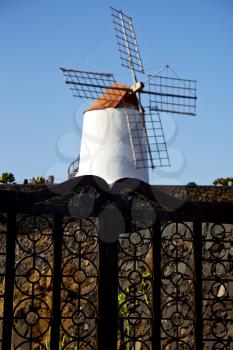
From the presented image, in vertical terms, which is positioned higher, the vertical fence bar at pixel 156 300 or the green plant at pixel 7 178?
the green plant at pixel 7 178

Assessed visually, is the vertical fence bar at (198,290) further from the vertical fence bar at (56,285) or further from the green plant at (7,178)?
the green plant at (7,178)

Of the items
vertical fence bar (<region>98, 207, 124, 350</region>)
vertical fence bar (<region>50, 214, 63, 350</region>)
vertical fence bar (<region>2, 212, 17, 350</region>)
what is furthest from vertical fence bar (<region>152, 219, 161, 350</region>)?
vertical fence bar (<region>2, 212, 17, 350</region>)

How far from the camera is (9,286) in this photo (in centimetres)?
534

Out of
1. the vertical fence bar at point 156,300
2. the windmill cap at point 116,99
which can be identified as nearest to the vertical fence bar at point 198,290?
the vertical fence bar at point 156,300

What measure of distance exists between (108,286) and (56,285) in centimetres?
44

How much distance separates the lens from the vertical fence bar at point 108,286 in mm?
5445

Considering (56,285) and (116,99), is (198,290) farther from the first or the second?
(116,99)

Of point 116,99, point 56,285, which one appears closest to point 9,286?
point 56,285

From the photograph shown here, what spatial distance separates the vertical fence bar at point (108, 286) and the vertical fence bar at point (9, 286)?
2.38 ft

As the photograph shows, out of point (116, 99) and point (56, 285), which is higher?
point (116, 99)

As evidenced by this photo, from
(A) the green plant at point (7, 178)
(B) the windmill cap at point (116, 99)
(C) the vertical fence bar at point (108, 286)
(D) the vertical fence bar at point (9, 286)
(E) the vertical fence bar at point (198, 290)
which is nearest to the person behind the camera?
(D) the vertical fence bar at point (9, 286)

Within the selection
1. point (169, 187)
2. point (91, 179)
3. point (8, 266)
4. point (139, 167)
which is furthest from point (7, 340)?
point (139, 167)

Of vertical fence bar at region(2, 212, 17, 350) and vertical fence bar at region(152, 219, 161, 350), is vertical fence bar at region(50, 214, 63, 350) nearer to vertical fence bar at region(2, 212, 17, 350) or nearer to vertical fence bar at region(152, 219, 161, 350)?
vertical fence bar at region(2, 212, 17, 350)

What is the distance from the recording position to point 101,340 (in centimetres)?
544
